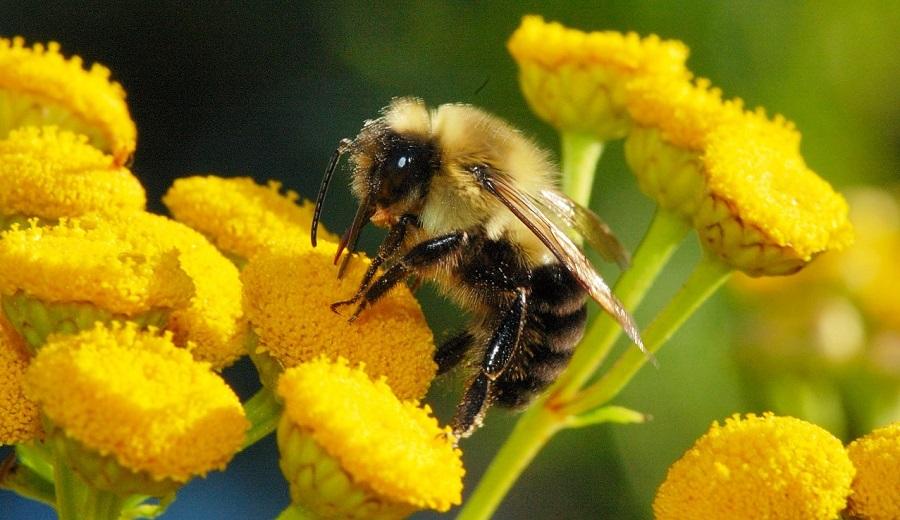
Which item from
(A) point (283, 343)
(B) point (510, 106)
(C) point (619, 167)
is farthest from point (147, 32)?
(A) point (283, 343)

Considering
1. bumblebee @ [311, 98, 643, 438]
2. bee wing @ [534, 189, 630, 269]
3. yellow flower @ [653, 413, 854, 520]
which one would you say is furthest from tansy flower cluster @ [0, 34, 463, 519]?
bee wing @ [534, 189, 630, 269]

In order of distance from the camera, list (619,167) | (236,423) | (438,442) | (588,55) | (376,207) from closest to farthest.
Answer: (236,423) → (438,442) → (376,207) → (588,55) → (619,167)

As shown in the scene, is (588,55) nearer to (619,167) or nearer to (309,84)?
(619,167)

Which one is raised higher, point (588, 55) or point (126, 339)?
point (588, 55)

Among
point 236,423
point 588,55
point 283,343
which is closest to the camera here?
point 236,423

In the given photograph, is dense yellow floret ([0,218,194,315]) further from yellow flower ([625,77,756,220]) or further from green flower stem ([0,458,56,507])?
yellow flower ([625,77,756,220])

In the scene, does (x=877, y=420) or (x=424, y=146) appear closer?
(x=424, y=146)
